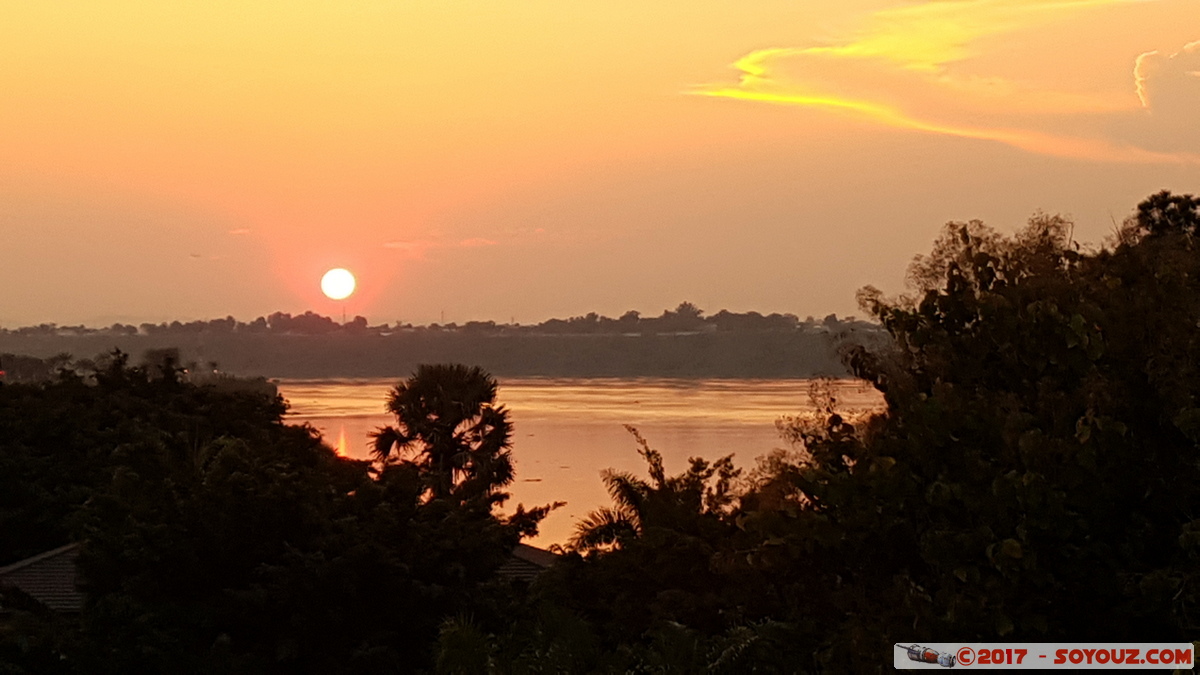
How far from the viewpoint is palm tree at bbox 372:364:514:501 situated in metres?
46.1

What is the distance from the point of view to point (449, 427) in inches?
1841

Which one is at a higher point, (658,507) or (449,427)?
(449,427)

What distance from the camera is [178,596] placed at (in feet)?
73.3

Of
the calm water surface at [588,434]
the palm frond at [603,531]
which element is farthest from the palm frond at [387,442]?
the palm frond at [603,531]

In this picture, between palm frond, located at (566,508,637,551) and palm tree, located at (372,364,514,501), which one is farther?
palm tree, located at (372,364,514,501)

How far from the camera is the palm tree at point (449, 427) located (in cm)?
4609

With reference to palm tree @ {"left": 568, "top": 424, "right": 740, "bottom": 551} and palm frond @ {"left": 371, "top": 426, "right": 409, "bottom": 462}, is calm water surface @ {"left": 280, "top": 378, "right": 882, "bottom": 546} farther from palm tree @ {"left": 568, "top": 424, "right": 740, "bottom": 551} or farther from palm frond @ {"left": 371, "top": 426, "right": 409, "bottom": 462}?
palm tree @ {"left": 568, "top": 424, "right": 740, "bottom": 551}

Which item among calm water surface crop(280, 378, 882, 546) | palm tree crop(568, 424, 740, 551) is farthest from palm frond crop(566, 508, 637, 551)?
calm water surface crop(280, 378, 882, 546)

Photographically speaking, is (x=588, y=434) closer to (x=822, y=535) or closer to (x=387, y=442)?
(x=387, y=442)

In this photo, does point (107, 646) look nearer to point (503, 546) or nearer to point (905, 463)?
point (503, 546)

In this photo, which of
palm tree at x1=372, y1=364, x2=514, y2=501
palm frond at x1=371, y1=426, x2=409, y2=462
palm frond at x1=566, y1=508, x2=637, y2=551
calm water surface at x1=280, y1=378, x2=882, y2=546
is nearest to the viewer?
palm frond at x1=566, y1=508, x2=637, y2=551

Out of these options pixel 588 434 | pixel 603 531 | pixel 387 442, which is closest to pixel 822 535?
pixel 603 531

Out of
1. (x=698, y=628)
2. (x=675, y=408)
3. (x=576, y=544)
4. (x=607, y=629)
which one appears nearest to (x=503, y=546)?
(x=576, y=544)

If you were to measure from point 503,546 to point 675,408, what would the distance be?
14629 cm
